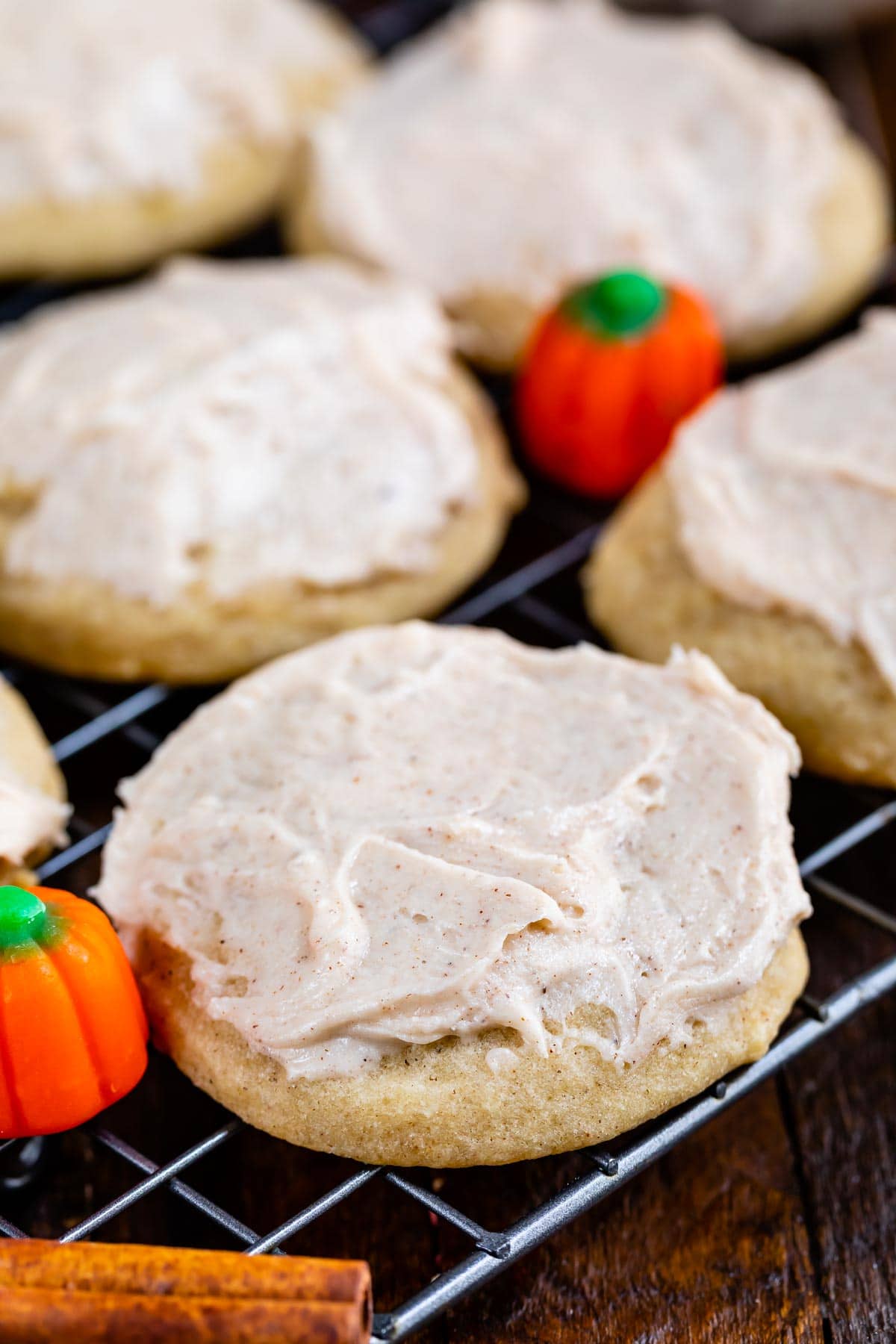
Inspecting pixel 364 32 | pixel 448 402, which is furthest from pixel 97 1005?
pixel 364 32

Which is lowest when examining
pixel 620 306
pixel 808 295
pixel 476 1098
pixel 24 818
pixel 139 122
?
pixel 476 1098

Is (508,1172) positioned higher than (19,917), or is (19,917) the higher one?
(19,917)

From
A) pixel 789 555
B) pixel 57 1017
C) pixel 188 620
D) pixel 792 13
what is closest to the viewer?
pixel 57 1017

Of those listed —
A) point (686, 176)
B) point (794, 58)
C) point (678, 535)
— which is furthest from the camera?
point (794, 58)

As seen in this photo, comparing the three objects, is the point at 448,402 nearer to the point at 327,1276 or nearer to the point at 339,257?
the point at 339,257

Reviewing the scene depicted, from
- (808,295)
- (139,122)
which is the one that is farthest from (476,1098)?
(139,122)

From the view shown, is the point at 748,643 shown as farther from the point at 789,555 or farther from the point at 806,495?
the point at 806,495
